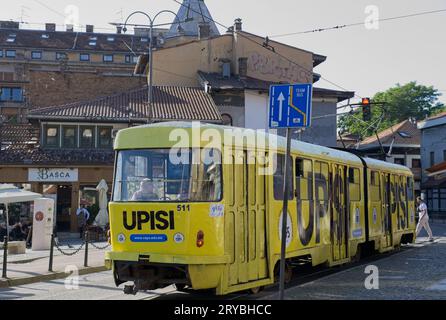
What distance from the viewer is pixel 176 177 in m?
10.2

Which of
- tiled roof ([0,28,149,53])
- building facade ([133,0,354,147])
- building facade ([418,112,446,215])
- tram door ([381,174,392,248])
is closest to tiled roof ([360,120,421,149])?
building facade ([418,112,446,215])

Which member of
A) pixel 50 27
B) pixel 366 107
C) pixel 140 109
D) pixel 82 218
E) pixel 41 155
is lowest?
pixel 82 218

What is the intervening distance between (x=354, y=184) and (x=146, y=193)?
7.72m

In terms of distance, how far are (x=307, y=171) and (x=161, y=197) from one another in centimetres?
416

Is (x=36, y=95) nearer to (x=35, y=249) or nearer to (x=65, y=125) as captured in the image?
(x=65, y=125)

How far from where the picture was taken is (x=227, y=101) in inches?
1629

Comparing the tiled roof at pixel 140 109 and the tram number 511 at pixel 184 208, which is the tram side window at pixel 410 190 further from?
the tiled roof at pixel 140 109

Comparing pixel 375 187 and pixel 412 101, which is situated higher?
pixel 412 101

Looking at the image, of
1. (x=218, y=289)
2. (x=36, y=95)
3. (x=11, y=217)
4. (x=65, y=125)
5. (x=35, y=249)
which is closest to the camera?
(x=218, y=289)

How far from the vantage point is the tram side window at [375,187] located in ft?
59.7

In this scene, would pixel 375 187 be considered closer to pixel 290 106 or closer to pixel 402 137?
pixel 290 106

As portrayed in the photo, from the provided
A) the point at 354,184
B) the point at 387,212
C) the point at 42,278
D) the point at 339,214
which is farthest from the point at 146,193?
the point at 387,212

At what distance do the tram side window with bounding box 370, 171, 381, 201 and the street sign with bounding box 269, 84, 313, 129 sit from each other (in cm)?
932

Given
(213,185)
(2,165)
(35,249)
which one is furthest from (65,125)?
(213,185)
